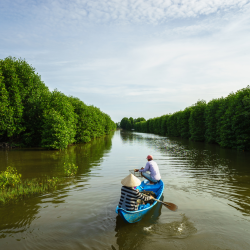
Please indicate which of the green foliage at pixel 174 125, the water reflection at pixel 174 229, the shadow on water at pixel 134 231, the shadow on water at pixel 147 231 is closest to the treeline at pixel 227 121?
the green foliage at pixel 174 125

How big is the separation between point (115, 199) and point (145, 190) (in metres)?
1.61

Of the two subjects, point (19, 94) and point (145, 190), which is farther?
point (19, 94)

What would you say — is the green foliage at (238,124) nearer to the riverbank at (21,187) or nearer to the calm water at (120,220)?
the calm water at (120,220)

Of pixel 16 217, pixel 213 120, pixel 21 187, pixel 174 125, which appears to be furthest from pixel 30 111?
pixel 174 125

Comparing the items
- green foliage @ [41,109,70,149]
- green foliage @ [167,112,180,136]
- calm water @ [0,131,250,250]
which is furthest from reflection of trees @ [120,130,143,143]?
calm water @ [0,131,250,250]

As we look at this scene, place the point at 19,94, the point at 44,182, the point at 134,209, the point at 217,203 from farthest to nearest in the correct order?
the point at 19,94
the point at 44,182
the point at 217,203
the point at 134,209

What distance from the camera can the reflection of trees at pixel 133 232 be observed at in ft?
19.6

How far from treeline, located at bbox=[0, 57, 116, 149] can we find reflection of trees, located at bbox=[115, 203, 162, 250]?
848 inches

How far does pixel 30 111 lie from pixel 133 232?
97.8 ft

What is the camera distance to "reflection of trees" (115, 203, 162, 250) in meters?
5.98

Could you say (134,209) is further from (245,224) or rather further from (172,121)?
(172,121)

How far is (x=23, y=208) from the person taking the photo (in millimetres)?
8359

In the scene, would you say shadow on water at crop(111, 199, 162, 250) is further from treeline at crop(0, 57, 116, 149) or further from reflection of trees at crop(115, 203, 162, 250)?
treeline at crop(0, 57, 116, 149)

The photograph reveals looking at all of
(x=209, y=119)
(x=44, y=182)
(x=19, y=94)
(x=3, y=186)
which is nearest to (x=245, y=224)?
(x=44, y=182)
